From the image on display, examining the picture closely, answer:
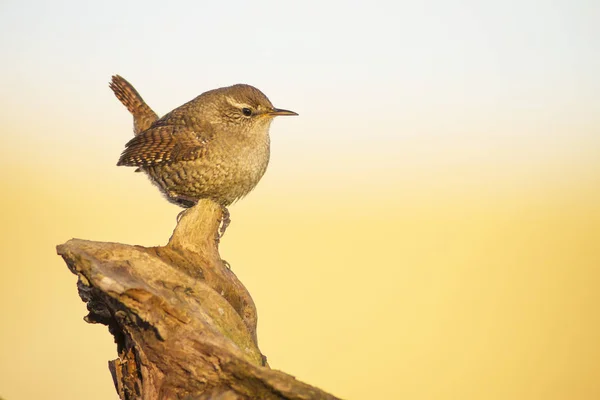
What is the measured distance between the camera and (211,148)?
5.25m

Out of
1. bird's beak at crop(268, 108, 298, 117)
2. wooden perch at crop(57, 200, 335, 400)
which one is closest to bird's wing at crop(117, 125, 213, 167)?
bird's beak at crop(268, 108, 298, 117)

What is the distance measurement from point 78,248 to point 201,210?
1.10 metres

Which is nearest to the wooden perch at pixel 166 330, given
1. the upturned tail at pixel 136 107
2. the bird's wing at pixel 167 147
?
the bird's wing at pixel 167 147

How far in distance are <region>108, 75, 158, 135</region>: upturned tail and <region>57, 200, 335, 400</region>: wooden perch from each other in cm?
298

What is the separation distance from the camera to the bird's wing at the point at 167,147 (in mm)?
5227

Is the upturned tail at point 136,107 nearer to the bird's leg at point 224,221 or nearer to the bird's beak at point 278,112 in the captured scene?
the bird's beak at point 278,112

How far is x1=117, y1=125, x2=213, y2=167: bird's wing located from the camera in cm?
523

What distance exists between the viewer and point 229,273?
399 centimetres

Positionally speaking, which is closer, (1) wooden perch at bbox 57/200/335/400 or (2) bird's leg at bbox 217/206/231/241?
(1) wooden perch at bbox 57/200/335/400

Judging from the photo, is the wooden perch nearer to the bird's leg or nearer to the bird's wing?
the bird's leg

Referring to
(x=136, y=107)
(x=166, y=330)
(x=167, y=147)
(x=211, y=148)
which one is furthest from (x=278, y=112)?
(x=166, y=330)

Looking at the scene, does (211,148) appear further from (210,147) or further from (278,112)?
(278,112)

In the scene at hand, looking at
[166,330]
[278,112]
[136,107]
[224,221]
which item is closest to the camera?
[166,330]

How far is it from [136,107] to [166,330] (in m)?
3.95
